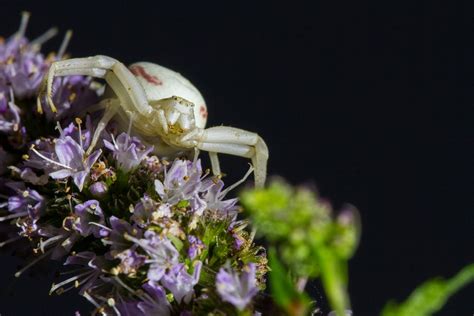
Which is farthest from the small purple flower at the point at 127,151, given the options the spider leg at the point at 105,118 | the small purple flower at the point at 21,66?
the small purple flower at the point at 21,66

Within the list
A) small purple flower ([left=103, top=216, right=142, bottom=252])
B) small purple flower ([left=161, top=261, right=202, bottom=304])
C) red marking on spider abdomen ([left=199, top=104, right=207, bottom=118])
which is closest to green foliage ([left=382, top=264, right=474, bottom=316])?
small purple flower ([left=161, top=261, right=202, bottom=304])

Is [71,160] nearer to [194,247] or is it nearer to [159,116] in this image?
[159,116]

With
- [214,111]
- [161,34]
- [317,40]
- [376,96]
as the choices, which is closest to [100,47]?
[161,34]

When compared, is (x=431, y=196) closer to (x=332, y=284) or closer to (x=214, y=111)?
(x=214, y=111)

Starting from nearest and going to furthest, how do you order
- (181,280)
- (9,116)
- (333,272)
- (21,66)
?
1. (333,272)
2. (181,280)
3. (9,116)
4. (21,66)

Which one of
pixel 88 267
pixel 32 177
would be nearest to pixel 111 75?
pixel 32 177

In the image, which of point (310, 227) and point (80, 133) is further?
point (80, 133)
